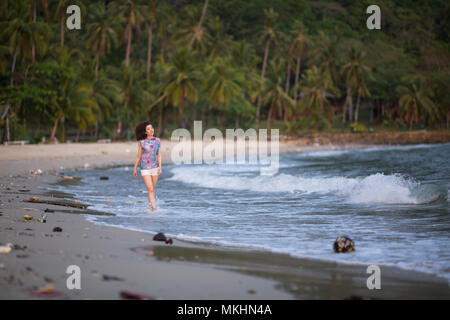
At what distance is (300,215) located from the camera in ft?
29.5

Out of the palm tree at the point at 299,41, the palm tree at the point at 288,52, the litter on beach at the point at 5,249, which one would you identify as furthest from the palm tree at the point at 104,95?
the litter on beach at the point at 5,249

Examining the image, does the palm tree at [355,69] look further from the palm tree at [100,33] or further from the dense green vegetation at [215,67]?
the palm tree at [100,33]

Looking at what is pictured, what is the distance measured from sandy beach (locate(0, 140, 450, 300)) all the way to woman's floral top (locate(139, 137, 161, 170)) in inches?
74.0

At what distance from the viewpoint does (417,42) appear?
61781 mm

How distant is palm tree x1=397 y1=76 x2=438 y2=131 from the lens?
5569cm

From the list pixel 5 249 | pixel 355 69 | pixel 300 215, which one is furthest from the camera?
pixel 355 69

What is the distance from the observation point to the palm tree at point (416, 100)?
5569 cm

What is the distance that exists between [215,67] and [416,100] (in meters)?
23.3

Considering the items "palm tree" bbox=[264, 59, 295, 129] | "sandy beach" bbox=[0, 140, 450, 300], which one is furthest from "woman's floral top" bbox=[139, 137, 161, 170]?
"palm tree" bbox=[264, 59, 295, 129]

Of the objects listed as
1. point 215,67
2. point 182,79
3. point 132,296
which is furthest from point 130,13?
point 132,296

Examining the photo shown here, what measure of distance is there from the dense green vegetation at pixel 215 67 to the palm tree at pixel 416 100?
0.45 feet

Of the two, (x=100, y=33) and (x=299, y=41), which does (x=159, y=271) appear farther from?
(x=299, y=41)

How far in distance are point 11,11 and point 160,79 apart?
610 inches

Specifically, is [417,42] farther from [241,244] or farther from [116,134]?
[241,244]
